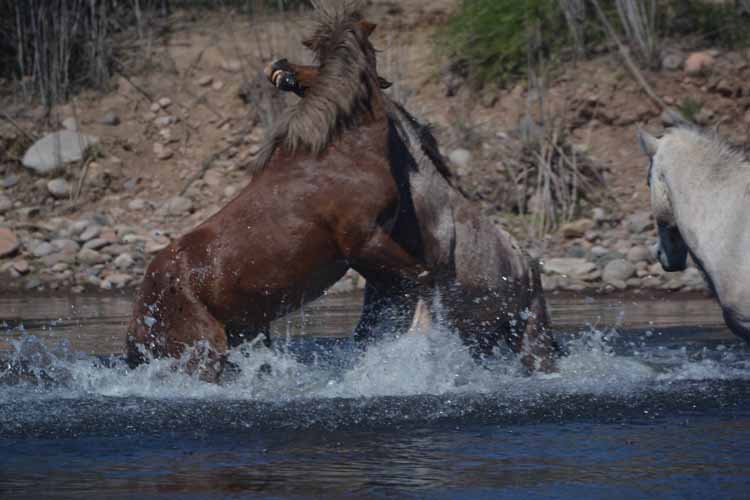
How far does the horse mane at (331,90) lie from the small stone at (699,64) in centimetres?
834

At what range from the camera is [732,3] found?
14492mm

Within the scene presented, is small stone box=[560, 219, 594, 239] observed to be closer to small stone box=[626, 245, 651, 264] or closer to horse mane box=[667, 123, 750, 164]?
small stone box=[626, 245, 651, 264]

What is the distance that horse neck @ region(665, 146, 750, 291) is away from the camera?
5.89 metres

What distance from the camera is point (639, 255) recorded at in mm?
11422

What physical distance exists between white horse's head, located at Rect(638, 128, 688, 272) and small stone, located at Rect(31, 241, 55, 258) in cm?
730

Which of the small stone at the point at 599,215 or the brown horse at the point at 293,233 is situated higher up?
the brown horse at the point at 293,233

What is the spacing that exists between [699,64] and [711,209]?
823 cm

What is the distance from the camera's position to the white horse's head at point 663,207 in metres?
6.38

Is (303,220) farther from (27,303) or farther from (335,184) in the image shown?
(27,303)

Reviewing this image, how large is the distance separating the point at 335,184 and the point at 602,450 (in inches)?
69.8

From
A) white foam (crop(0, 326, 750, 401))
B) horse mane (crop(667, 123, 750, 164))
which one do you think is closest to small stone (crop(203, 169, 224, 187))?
white foam (crop(0, 326, 750, 401))

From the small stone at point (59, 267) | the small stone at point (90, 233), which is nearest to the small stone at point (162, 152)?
the small stone at point (90, 233)

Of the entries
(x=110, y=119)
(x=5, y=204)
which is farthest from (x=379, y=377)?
(x=110, y=119)

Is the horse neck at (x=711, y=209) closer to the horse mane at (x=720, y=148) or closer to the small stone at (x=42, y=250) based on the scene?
the horse mane at (x=720, y=148)
